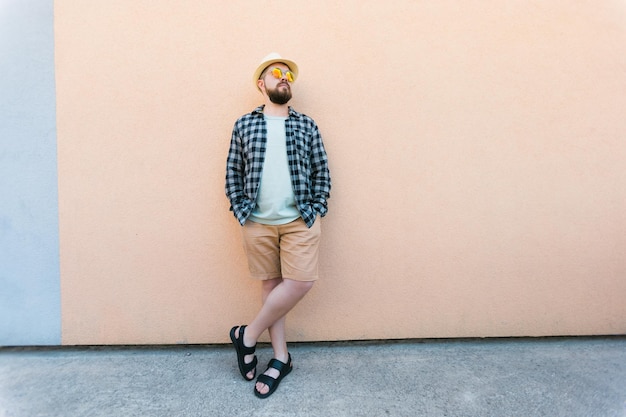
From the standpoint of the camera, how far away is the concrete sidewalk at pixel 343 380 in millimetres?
2023

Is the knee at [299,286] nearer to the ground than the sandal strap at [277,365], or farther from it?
farther from it

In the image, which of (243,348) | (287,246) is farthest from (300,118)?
(243,348)

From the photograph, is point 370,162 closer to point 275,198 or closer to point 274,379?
point 275,198

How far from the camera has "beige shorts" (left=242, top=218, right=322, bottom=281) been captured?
7.40 ft

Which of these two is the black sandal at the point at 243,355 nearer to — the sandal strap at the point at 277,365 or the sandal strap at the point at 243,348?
the sandal strap at the point at 243,348

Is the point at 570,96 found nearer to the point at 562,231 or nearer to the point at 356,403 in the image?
the point at 562,231

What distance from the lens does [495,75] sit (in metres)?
2.68

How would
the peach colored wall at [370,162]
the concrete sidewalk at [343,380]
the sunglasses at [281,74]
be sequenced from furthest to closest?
the peach colored wall at [370,162] < the sunglasses at [281,74] < the concrete sidewalk at [343,380]

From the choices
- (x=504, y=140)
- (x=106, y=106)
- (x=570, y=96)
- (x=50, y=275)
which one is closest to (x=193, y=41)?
(x=106, y=106)

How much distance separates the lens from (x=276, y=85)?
89.3 inches

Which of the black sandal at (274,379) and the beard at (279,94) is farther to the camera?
the beard at (279,94)

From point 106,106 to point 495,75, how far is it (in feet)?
9.27

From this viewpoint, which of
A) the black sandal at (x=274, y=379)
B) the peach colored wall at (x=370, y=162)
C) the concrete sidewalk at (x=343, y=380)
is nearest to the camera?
the concrete sidewalk at (x=343, y=380)

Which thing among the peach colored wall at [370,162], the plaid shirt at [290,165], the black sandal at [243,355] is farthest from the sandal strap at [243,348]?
the plaid shirt at [290,165]
